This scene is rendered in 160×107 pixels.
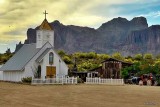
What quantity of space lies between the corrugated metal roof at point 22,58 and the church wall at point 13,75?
703 mm

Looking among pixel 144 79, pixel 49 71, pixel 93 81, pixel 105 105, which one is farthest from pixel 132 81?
pixel 105 105

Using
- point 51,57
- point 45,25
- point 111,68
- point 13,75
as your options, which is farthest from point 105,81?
point 13,75

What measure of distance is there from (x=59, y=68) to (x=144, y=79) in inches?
524

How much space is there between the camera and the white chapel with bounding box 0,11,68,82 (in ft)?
187

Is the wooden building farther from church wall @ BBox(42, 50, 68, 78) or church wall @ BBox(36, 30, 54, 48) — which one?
church wall @ BBox(36, 30, 54, 48)

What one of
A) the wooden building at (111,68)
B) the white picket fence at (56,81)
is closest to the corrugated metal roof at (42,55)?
the white picket fence at (56,81)

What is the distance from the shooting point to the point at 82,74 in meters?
70.9

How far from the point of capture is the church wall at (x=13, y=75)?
5803 centimetres

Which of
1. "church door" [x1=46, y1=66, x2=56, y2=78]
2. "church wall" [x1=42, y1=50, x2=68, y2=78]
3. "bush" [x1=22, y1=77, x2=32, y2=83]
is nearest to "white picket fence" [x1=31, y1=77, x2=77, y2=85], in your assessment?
"bush" [x1=22, y1=77, x2=32, y2=83]

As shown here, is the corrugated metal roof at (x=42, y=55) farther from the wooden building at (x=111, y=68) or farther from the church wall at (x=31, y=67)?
the wooden building at (x=111, y=68)

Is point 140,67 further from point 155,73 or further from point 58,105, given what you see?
point 58,105

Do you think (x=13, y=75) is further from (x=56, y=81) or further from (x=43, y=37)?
(x=56, y=81)

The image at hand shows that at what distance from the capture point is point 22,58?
61.3 meters

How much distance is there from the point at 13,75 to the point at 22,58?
3110mm
